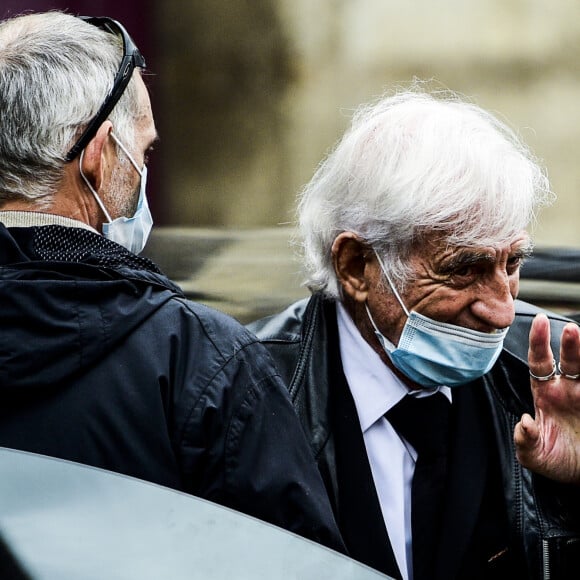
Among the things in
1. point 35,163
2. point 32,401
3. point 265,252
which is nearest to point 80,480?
point 32,401

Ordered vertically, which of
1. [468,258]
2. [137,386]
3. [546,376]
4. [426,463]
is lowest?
[426,463]

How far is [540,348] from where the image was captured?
8.28 feet

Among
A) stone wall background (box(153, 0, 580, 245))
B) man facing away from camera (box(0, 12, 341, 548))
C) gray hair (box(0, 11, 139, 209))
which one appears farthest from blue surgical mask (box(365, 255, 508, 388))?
→ stone wall background (box(153, 0, 580, 245))

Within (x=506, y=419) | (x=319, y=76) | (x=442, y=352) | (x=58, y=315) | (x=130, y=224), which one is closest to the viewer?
(x=58, y=315)

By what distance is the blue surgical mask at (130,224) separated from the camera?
2.16 meters

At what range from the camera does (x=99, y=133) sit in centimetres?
209

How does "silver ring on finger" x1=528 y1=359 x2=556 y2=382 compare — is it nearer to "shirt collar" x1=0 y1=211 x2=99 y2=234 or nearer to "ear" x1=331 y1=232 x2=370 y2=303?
"ear" x1=331 y1=232 x2=370 y2=303

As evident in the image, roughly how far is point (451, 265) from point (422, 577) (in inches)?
29.4

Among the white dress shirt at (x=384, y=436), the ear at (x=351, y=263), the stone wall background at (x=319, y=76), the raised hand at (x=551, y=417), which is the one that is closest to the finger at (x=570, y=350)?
the raised hand at (x=551, y=417)

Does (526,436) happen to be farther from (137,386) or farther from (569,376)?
(137,386)

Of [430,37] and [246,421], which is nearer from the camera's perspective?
[246,421]

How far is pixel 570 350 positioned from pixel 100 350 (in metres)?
1.16

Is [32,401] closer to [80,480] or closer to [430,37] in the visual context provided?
[80,480]

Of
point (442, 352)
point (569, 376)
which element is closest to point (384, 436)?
point (442, 352)
